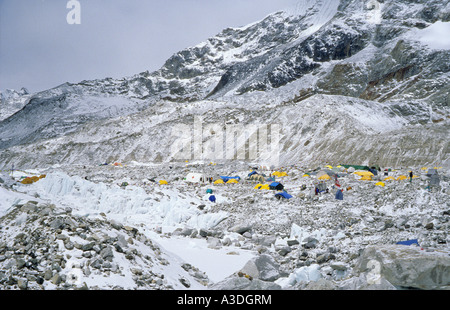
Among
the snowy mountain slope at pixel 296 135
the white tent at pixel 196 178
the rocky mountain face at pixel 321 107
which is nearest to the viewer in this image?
the white tent at pixel 196 178

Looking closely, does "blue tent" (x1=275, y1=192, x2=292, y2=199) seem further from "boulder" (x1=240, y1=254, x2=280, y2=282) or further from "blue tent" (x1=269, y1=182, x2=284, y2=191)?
"boulder" (x1=240, y1=254, x2=280, y2=282)

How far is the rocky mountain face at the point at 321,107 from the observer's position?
48.9m

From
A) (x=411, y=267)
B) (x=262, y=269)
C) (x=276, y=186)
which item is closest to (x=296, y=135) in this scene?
(x=276, y=186)

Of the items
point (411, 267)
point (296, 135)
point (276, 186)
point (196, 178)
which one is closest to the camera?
point (411, 267)

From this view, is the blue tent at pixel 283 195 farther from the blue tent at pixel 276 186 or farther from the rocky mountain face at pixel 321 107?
the rocky mountain face at pixel 321 107

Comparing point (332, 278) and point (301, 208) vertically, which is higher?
point (301, 208)

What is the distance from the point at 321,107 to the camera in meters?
59.6

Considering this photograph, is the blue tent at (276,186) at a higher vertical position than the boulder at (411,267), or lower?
higher

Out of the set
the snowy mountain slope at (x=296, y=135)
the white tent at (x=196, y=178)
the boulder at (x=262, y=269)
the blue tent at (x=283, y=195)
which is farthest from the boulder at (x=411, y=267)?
the snowy mountain slope at (x=296, y=135)

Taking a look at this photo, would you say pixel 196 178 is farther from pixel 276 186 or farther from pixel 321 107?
pixel 321 107

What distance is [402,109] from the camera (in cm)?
5956
